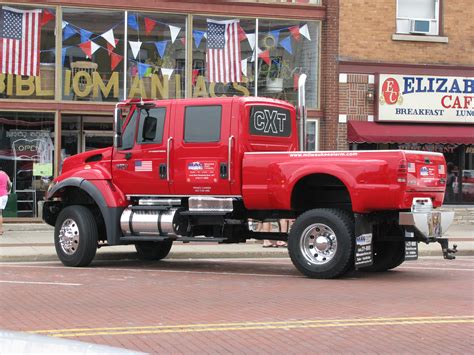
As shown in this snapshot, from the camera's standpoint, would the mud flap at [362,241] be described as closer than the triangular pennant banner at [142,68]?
Answer: Yes

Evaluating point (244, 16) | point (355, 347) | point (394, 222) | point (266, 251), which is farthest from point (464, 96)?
point (355, 347)

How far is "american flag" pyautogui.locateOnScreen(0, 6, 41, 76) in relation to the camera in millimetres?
19625

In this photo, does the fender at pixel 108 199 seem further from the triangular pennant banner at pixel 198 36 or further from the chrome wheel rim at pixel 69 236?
the triangular pennant banner at pixel 198 36

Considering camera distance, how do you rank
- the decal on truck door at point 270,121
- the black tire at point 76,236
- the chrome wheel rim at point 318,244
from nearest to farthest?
the chrome wheel rim at point 318,244 → the decal on truck door at point 270,121 → the black tire at point 76,236

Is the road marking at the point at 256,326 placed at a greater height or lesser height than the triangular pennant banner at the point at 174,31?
lesser

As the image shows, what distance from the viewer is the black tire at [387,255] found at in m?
12.1

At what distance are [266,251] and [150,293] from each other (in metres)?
6.16

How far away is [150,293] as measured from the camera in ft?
31.8

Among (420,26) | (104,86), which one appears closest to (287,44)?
(420,26)

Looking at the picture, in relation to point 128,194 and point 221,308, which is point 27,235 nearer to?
point 128,194

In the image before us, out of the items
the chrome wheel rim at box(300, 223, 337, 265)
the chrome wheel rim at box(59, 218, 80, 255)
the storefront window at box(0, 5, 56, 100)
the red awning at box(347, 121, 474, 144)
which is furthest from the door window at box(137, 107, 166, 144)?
the red awning at box(347, 121, 474, 144)

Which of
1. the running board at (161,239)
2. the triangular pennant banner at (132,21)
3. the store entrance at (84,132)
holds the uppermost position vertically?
the triangular pennant banner at (132,21)

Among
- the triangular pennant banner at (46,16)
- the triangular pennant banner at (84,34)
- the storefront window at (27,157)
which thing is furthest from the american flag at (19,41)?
the storefront window at (27,157)

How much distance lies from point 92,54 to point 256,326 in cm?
1436
